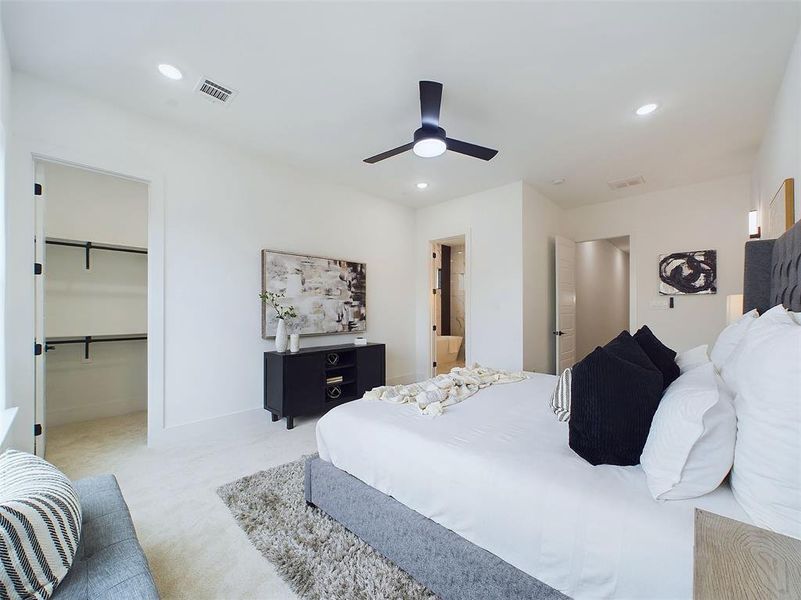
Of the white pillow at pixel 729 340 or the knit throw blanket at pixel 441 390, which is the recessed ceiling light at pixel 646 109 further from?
the knit throw blanket at pixel 441 390

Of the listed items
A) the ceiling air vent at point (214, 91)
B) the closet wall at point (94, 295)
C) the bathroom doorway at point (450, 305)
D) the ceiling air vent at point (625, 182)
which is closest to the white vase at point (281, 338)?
the closet wall at point (94, 295)

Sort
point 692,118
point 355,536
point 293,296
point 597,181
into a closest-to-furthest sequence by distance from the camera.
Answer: point 355,536 → point 692,118 → point 293,296 → point 597,181

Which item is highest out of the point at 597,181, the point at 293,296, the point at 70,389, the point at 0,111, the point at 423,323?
the point at 597,181

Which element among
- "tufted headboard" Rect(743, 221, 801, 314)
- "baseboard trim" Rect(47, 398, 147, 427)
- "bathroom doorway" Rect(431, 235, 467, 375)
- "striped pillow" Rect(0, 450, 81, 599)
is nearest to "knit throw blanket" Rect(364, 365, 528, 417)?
"striped pillow" Rect(0, 450, 81, 599)

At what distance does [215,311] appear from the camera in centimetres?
335

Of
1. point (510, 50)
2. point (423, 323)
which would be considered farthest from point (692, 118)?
point (423, 323)

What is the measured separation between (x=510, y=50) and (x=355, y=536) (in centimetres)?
287

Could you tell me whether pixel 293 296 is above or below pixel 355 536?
above

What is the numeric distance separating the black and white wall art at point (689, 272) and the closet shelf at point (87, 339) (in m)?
6.26

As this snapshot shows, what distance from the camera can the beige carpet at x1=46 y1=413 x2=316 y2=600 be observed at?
155 centimetres

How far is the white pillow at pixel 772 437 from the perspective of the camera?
818 mm

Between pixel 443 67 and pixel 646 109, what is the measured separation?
169cm

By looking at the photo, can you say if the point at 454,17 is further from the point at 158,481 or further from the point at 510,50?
the point at 158,481

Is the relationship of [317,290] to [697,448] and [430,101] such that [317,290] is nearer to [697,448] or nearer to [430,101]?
[430,101]
